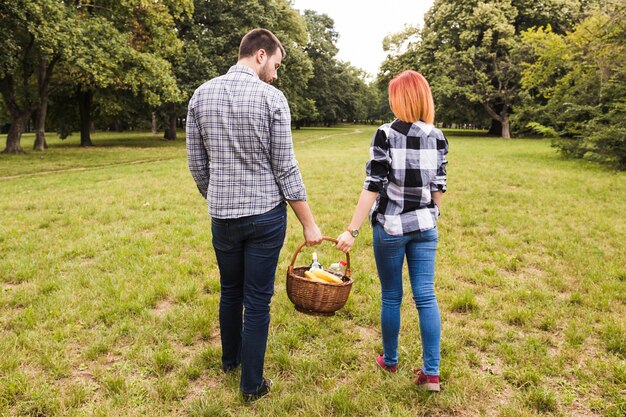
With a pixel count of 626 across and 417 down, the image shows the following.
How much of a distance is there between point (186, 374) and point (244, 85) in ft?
7.02

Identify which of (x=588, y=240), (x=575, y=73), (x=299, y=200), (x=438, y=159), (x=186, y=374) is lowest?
(x=186, y=374)

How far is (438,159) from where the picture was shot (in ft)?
9.55

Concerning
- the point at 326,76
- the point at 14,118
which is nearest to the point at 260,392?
the point at 14,118

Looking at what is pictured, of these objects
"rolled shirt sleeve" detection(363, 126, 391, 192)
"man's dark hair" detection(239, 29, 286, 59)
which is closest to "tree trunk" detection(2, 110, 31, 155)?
"man's dark hair" detection(239, 29, 286, 59)

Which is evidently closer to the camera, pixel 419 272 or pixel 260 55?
pixel 260 55

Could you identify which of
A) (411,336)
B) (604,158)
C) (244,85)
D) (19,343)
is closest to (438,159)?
(244,85)

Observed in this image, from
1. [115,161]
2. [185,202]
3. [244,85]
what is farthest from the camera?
[115,161]

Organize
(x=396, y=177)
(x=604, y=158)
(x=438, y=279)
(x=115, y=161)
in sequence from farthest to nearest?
(x=115, y=161), (x=604, y=158), (x=438, y=279), (x=396, y=177)

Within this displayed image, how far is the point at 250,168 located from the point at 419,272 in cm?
130

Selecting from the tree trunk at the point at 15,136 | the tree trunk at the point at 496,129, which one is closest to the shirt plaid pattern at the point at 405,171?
the tree trunk at the point at 15,136

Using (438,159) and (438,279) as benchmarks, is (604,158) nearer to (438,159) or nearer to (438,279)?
(438,279)

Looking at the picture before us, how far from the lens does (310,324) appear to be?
4.05 m

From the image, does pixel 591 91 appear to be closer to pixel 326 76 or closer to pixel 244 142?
pixel 244 142

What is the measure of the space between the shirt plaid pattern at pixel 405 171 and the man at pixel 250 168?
1.64ft
